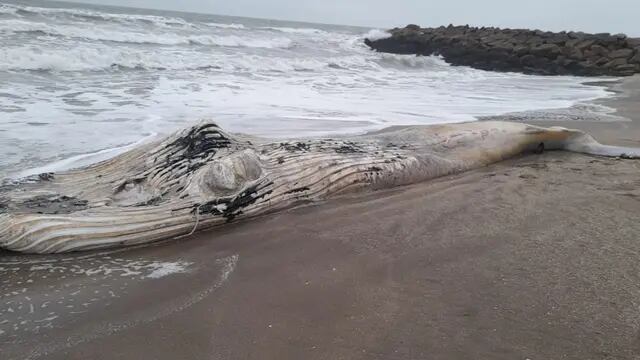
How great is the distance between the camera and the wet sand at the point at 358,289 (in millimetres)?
1885

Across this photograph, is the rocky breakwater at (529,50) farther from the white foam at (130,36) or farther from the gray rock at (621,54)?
the white foam at (130,36)

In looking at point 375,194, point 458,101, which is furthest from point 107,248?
point 458,101

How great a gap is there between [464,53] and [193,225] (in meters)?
25.5

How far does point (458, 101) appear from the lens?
10016 mm

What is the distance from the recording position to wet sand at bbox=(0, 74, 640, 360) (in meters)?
1.88

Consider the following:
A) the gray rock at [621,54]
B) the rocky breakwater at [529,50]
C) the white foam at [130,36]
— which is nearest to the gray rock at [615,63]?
the rocky breakwater at [529,50]

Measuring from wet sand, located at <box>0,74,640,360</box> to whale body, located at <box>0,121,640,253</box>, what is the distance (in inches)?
4.1

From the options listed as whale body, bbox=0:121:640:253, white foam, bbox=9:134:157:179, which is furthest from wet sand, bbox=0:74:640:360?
white foam, bbox=9:134:157:179

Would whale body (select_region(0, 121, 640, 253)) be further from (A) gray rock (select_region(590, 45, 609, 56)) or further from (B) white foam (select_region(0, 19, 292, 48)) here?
(A) gray rock (select_region(590, 45, 609, 56))

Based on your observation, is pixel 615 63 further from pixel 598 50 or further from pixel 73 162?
pixel 73 162

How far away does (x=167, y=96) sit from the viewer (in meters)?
8.08

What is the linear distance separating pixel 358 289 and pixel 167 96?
6.53 metres

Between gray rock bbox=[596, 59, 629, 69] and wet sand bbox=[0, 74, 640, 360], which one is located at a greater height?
gray rock bbox=[596, 59, 629, 69]

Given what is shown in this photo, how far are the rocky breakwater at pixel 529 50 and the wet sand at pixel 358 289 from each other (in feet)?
66.7
